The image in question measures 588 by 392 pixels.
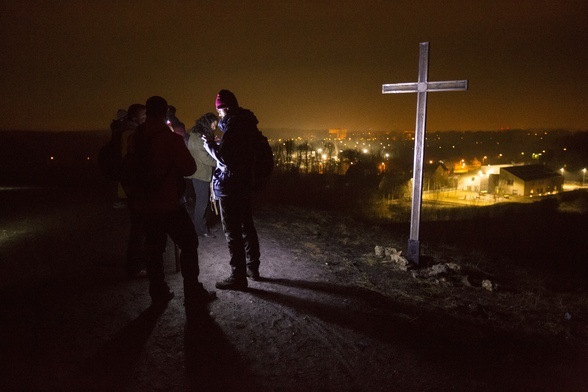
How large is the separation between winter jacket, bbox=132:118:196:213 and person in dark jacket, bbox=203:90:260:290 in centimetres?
66

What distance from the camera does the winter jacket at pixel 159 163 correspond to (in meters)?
3.91

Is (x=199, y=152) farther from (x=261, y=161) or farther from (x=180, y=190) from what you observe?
(x=180, y=190)

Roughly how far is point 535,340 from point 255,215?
7.24 metres

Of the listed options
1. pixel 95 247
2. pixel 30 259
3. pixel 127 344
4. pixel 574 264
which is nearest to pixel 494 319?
pixel 127 344

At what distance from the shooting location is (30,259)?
6.02 meters

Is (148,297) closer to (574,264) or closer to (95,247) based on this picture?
(95,247)

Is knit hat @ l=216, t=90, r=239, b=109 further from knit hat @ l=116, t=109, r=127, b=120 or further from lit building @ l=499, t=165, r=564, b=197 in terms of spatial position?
lit building @ l=499, t=165, r=564, b=197

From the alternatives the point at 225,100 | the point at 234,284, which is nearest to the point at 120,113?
the point at 225,100

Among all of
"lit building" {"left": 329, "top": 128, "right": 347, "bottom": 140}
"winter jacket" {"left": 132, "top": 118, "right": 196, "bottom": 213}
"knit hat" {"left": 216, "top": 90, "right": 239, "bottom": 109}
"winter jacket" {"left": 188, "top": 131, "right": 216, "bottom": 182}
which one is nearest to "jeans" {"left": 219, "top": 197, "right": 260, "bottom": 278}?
"winter jacket" {"left": 132, "top": 118, "right": 196, "bottom": 213}

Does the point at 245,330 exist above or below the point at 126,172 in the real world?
below

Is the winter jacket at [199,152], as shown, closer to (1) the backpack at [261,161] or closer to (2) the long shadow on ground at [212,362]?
(1) the backpack at [261,161]

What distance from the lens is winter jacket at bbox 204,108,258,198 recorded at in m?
4.52

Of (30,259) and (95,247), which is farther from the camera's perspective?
(95,247)

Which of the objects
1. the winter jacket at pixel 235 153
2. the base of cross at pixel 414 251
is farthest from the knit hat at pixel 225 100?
the base of cross at pixel 414 251
